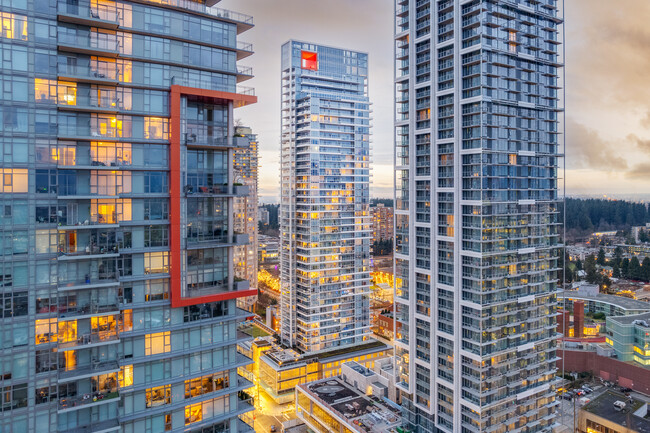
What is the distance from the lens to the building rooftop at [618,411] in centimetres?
5884

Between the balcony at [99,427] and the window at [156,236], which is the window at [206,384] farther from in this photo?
the window at [156,236]

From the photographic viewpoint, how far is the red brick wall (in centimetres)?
7688

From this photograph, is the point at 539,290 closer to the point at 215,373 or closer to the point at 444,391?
the point at 444,391

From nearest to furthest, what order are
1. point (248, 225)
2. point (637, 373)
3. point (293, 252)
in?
point (637, 373)
point (293, 252)
point (248, 225)

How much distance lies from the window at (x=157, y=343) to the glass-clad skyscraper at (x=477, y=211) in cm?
3095

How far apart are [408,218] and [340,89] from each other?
4850 cm

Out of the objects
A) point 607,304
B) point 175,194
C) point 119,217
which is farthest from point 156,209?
point 607,304

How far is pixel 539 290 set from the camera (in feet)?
172

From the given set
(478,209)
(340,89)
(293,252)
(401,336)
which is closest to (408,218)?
(478,209)

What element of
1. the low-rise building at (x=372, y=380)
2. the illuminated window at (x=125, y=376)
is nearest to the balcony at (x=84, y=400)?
the illuminated window at (x=125, y=376)

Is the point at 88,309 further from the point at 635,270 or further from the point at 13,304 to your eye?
the point at 635,270

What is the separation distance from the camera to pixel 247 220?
136 meters

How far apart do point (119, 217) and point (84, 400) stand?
44.0ft

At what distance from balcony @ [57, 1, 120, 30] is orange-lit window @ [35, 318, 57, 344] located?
2143 cm
